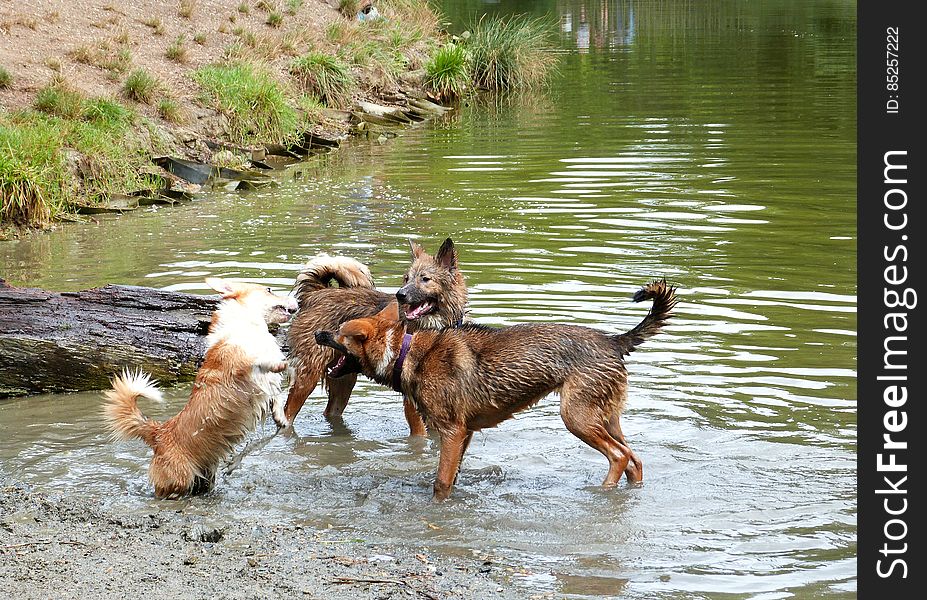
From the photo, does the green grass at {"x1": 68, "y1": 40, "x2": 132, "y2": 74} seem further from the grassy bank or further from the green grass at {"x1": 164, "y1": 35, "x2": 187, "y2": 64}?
the green grass at {"x1": 164, "y1": 35, "x2": 187, "y2": 64}

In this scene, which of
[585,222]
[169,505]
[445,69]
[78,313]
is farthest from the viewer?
[445,69]

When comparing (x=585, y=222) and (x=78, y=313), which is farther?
(x=585, y=222)

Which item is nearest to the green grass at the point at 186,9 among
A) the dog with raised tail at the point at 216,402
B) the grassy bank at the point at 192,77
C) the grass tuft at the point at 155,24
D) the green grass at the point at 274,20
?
the grassy bank at the point at 192,77

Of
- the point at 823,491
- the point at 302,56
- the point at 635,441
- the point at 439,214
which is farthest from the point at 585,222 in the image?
the point at 302,56

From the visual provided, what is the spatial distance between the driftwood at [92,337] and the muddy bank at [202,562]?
8.27 feet

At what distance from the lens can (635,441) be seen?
7.96 metres

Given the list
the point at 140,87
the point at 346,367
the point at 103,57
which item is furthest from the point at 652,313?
the point at 103,57

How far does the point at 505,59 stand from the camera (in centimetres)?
2853

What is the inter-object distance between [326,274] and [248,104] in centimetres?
1314

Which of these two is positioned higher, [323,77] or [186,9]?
[186,9]

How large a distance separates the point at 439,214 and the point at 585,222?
216 cm

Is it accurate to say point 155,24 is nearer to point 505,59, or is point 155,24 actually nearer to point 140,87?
point 140,87

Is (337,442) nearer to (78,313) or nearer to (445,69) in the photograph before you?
(78,313)

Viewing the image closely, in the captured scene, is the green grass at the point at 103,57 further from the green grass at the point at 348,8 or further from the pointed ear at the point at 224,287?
the pointed ear at the point at 224,287
